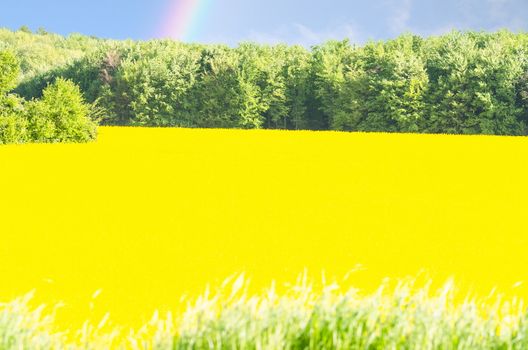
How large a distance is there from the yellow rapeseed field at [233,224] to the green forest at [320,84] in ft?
54.3

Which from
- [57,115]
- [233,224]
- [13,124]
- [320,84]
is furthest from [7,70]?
[320,84]

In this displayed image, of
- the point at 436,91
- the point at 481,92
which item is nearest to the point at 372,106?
the point at 436,91

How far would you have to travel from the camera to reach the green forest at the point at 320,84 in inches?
1585

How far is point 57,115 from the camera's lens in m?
23.1

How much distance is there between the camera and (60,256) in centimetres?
880

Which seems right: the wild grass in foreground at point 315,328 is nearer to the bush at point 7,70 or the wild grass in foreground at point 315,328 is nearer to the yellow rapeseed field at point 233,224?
the yellow rapeseed field at point 233,224

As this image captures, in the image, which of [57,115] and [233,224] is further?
[57,115]

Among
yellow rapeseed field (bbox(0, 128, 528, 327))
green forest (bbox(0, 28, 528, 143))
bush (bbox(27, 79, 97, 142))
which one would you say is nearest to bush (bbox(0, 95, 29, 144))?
bush (bbox(27, 79, 97, 142))

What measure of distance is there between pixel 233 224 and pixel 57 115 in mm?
14277

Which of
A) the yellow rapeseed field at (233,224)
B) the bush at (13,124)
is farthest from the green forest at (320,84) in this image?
the yellow rapeseed field at (233,224)

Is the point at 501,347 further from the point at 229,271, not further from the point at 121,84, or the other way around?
the point at 121,84

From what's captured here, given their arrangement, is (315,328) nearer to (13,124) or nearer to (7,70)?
(13,124)

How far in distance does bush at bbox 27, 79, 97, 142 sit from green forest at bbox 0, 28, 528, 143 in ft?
29.3

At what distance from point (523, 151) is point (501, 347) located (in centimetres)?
2423
